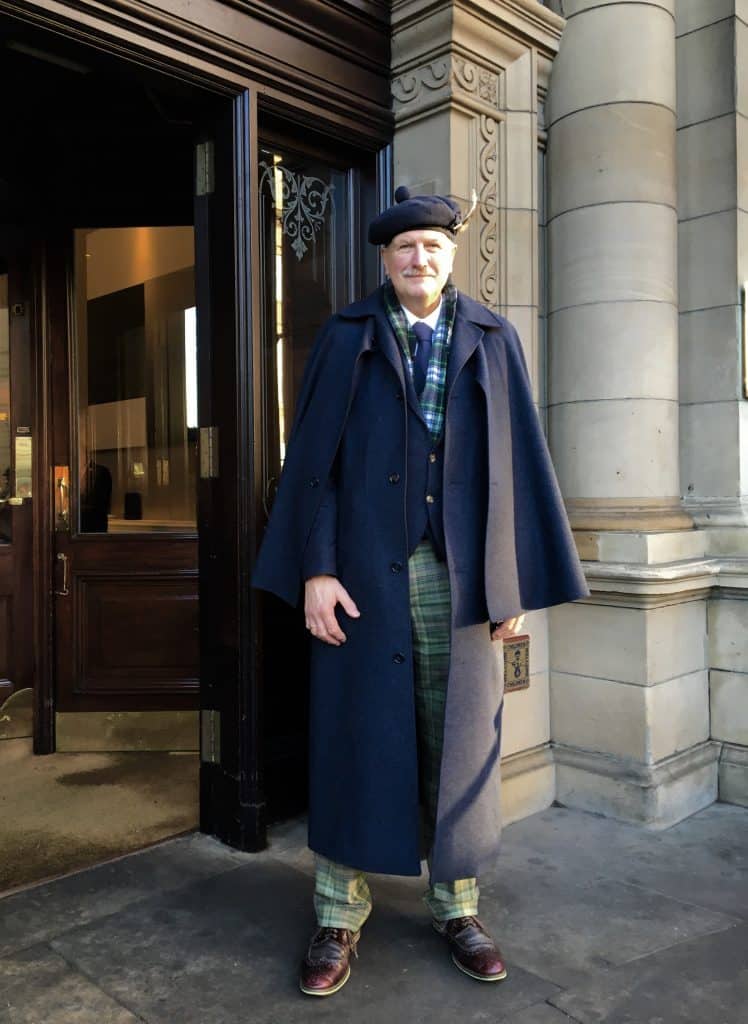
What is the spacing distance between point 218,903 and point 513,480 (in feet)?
5.26

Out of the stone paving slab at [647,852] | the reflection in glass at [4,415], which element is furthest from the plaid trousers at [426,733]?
the reflection in glass at [4,415]

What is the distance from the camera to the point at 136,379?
4934mm

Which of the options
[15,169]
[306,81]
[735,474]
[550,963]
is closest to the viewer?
[550,963]

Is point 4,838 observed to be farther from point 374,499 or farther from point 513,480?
point 513,480

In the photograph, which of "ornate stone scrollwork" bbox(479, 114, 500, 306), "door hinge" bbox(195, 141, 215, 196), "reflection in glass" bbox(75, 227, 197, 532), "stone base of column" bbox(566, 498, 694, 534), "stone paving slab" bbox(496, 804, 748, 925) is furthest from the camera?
"reflection in glass" bbox(75, 227, 197, 532)

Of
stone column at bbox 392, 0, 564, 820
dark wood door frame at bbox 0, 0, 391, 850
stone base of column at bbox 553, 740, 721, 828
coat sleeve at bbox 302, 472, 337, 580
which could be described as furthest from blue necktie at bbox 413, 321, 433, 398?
stone base of column at bbox 553, 740, 721, 828

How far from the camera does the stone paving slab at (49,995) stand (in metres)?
2.17

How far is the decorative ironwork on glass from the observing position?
11.1ft

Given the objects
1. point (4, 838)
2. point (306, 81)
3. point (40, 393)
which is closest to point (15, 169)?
point (40, 393)

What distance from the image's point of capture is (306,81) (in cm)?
323

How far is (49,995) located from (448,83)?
3243 mm

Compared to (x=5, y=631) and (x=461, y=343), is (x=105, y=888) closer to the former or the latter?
(x=461, y=343)

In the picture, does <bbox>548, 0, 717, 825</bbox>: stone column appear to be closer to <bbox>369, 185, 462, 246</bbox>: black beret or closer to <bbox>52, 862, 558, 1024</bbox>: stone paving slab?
<bbox>52, 862, 558, 1024</bbox>: stone paving slab

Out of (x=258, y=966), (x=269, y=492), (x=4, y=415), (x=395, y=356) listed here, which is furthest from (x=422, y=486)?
(x=4, y=415)
